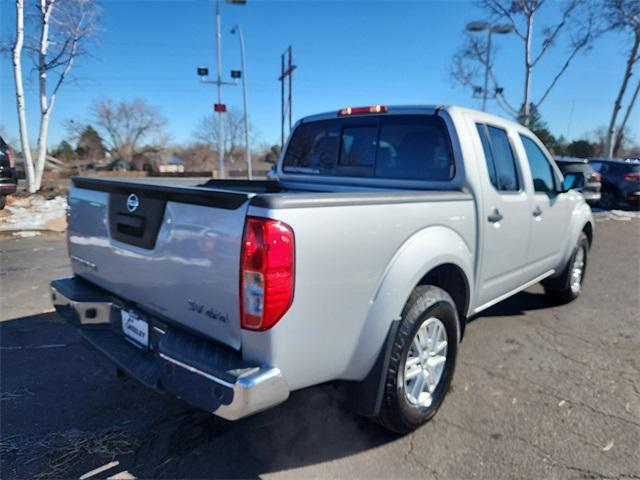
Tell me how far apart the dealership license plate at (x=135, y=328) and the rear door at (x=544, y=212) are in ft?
10.2

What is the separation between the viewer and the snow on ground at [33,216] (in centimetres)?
912

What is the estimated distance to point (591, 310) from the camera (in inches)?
191

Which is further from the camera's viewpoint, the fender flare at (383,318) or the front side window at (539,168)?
the front side window at (539,168)

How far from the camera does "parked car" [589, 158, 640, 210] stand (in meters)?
14.5

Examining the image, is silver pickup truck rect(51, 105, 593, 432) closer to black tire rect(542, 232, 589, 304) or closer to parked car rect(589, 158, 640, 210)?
black tire rect(542, 232, 589, 304)

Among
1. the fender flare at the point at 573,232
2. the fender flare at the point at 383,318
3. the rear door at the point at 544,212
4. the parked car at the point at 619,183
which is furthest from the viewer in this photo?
the parked car at the point at 619,183

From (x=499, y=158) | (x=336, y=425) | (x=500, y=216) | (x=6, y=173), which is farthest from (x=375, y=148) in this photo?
(x=6, y=173)

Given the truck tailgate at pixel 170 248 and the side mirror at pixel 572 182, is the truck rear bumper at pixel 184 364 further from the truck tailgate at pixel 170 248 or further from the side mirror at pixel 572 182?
the side mirror at pixel 572 182

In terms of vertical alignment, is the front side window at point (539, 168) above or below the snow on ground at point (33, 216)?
above

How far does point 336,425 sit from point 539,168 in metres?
2.99

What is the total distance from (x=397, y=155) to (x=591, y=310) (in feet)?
10.4

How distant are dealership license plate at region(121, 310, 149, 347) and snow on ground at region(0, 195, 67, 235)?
7.60 meters

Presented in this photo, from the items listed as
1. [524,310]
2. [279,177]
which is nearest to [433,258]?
[279,177]

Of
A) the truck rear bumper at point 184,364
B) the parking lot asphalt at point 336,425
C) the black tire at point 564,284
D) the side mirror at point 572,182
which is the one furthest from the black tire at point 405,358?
the black tire at point 564,284
